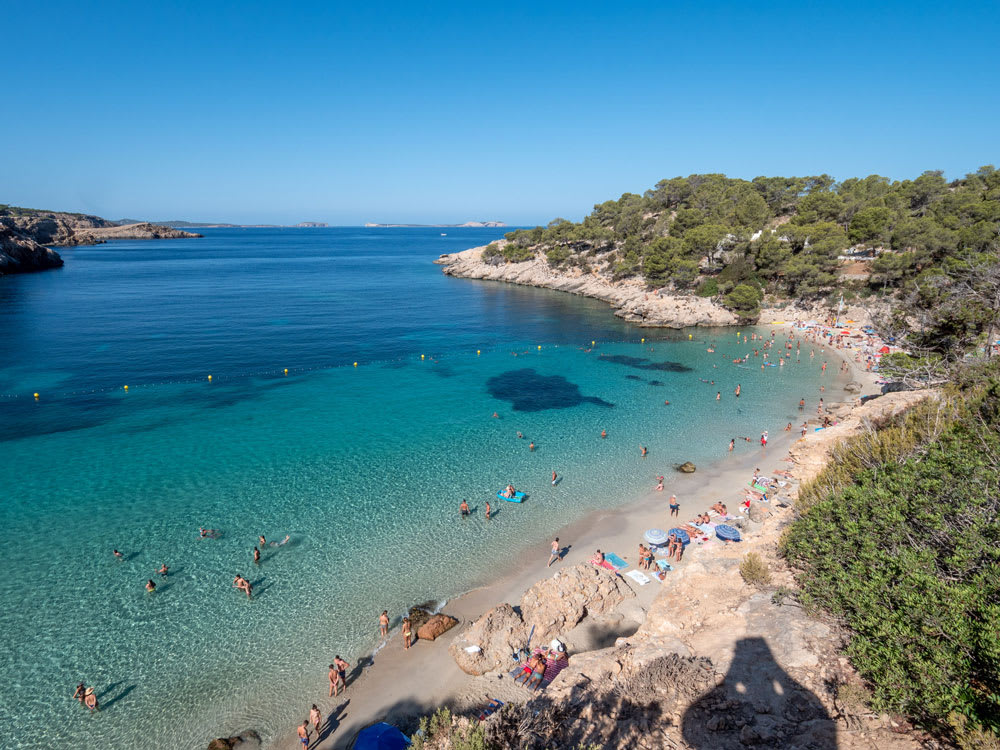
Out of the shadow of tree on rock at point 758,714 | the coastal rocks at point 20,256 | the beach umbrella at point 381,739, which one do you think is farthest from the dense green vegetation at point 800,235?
the coastal rocks at point 20,256

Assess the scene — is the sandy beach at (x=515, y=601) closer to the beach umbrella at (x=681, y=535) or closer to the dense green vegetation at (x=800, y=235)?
the beach umbrella at (x=681, y=535)

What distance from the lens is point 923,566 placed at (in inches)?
420

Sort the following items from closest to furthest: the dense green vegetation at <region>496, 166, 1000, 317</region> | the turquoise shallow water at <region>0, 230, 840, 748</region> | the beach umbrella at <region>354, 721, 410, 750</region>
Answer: the beach umbrella at <region>354, 721, 410, 750</region> → the turquoise shallow water at <region>0, 230, 840, 748</region> → the dense green vegetation at <region>496, 166, 1000, 317</region>

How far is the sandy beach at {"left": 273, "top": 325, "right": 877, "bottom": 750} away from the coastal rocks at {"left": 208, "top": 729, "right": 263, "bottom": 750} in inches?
25.4

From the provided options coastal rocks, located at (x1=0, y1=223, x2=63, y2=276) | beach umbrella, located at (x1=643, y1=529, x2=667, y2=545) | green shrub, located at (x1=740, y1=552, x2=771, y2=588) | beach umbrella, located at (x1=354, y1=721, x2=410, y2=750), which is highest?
coastal rocks, located at (x1=0, y1=223, x2=63, y2=276)

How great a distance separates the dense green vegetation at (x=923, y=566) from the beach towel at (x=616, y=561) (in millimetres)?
7621

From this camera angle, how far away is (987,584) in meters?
9.62

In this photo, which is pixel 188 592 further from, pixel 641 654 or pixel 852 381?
pixel 852 381

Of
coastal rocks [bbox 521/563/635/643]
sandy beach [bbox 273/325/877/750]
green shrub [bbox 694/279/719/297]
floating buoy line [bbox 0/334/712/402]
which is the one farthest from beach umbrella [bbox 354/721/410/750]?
green shrub [bbox 694/279/719/297]

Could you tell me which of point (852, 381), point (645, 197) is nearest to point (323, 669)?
point (852, 381)

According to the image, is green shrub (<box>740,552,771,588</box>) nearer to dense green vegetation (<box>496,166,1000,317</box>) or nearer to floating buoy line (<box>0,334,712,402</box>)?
floating buoy line (<box>0,334,712,402</box>)

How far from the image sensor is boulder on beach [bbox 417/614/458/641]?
58.2 feet

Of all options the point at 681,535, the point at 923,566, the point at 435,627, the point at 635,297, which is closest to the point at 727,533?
the point at 681,535

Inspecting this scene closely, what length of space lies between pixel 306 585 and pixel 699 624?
1538cm
